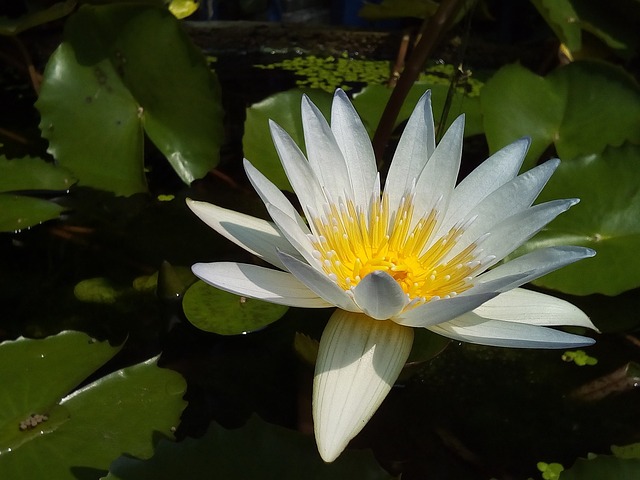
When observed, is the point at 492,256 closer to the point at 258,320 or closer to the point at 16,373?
the point at 258,320

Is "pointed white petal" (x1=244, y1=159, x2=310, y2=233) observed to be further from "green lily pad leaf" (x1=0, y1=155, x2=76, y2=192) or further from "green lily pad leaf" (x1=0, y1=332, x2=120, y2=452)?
"green lily pad leaf" (x1=0, y1=155, x2=76, y2=192)

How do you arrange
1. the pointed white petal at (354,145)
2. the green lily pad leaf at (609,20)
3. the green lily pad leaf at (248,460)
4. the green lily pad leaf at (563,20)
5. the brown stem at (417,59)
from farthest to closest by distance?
1. the green lily pad leaf at (609,20)
2. the green lily pad leaf at (563,20)
3. the brown stem at (417,59)
4. the pointed white petal at (354,145)
5. the green lily pad leaf at (248,460)

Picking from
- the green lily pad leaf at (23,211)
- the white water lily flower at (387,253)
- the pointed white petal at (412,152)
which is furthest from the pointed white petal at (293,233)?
the green lily pad leaf at (23,211)

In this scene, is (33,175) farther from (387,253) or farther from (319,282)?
(319,282)

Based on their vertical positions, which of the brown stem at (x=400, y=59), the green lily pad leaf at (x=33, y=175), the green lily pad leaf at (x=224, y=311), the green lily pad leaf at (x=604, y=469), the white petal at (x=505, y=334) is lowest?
the brown stem at (x=400, y=59)

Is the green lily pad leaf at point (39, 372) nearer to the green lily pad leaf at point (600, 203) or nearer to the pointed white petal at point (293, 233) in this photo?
the pointed white petal at point (293, 233)
